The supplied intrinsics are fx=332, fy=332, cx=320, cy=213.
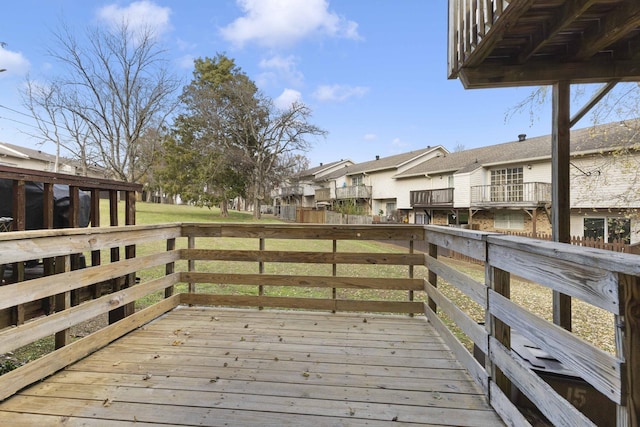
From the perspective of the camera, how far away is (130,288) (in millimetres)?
2949

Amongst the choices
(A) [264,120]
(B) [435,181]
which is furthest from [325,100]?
(B) [435,181]

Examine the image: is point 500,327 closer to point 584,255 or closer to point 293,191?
point 584,255

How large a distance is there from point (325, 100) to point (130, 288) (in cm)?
2365

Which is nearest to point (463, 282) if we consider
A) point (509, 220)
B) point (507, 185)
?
point (507, 185)

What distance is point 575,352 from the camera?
3.85ft

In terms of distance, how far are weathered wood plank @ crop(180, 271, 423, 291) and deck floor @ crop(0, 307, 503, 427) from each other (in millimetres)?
481

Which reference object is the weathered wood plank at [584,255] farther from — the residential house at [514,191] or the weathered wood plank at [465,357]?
the residential house at [514,191]

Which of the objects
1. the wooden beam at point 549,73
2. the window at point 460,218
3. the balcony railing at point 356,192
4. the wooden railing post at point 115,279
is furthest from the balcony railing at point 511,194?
the wooden railing post at point 115,279

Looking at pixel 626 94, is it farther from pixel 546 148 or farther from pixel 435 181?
pixel 435 181

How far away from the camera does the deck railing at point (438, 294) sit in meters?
1.04

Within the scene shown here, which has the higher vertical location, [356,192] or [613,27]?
[356,192]

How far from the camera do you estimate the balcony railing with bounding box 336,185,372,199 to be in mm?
27688

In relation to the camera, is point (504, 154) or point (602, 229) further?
point (504, 154)

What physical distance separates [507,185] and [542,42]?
16117mm
